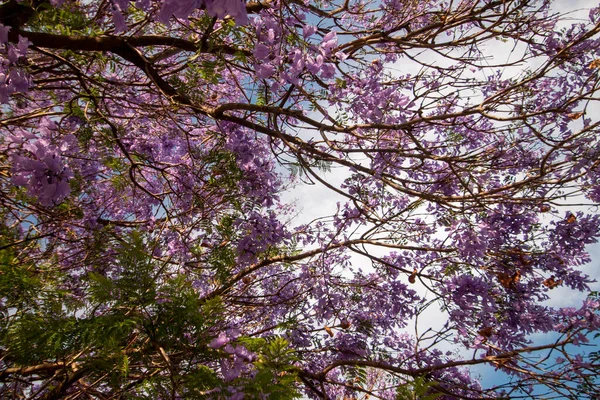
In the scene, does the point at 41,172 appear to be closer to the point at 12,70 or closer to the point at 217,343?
the point at 12,70

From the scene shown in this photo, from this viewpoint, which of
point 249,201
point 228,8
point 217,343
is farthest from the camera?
point 249,201

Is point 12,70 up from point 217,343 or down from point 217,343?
up

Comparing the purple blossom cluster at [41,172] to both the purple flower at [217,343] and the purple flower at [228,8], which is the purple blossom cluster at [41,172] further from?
the purple flower at [228,8]

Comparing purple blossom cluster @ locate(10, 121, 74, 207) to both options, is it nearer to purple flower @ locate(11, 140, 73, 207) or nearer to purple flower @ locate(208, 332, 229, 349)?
purple flower @ locate(11, 140, 73, 207)

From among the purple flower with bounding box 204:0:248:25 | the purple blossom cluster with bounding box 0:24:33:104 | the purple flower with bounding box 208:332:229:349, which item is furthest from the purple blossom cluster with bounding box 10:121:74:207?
the purple flower with bounding box 204:0:248:25

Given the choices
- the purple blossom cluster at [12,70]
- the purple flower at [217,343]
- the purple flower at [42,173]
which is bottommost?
the purple flower at [217,343]

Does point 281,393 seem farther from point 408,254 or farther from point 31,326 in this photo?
point 408,254

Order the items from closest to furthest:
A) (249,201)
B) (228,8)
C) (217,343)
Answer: (228,8) → (217,343) → (249,201)

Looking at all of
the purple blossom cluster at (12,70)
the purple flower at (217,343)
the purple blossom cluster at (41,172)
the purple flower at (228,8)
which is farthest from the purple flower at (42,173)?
the purple flower at (228,8)

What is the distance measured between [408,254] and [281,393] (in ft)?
13.2

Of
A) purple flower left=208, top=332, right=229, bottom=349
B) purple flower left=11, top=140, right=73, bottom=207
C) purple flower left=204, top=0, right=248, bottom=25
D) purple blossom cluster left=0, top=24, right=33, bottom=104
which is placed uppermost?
purple blossom cluster left=0, top=24, right=33, bottom=104

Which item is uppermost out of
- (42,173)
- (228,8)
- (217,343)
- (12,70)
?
(12,70)

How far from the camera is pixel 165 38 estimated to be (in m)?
2.97

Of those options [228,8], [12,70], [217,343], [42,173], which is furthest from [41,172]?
[228,8]
